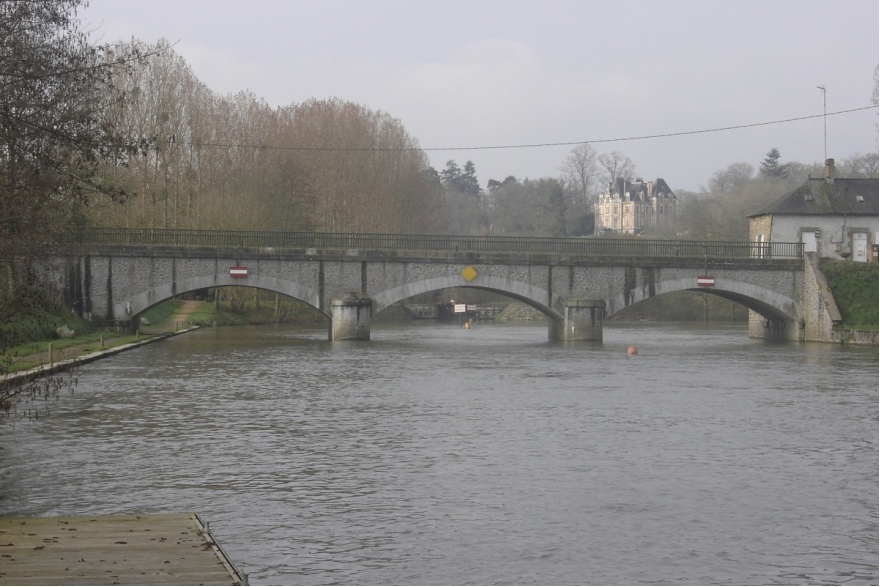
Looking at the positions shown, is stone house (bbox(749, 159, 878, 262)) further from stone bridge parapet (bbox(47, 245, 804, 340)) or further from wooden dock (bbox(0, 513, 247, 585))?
wooden dock (bbox(0, 513, 247, 585))

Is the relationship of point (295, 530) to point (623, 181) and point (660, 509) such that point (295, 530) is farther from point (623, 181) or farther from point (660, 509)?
point (623, 181)

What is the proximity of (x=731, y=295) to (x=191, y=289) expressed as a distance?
2700 centimetres

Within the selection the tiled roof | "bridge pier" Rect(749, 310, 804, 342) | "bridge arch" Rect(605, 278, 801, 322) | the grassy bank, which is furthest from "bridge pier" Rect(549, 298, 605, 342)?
the tiled roof

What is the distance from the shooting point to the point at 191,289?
5219 centimetres

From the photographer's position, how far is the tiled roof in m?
60.2

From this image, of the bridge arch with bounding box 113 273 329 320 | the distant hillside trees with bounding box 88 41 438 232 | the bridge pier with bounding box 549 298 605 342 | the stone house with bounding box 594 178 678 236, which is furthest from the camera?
the stone house with bounding box 594 178 678 236

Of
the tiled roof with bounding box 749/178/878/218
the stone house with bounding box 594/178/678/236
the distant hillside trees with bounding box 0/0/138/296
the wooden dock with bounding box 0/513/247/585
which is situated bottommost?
the wooden dock with bounding box 0/513/247/585

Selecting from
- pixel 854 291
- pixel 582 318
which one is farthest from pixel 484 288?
pixel 854 291

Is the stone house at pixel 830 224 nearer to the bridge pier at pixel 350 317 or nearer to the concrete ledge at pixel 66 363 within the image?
the bridge pier at pixel 350 317

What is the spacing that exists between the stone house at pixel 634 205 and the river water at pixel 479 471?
520 ft

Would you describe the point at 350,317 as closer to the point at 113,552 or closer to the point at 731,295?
the point at 731,295

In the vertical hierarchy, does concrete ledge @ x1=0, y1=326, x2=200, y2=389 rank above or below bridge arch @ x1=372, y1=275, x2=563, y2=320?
below

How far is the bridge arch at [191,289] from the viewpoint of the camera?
51.8 metres

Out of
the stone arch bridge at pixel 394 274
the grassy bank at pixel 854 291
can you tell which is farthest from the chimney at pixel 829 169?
the stone arch bridge at pixel 394 274
